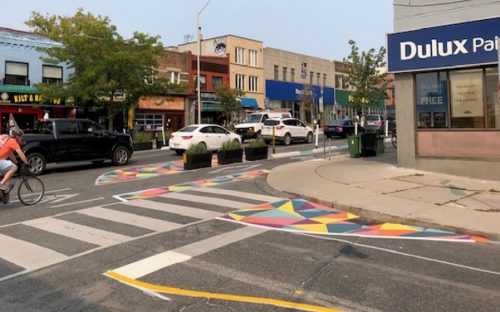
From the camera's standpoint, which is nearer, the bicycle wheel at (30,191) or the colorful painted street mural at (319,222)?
the colorful painted street mural at (319,222)

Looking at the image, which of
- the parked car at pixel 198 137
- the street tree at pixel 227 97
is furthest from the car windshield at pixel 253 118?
the street tree at pixel 227 97

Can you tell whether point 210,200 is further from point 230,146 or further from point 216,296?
point 230,146

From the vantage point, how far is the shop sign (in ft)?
98.9

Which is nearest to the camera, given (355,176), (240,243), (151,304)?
(151,304)

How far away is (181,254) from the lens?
22.0ft

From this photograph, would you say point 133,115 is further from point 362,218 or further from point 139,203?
point 362,218

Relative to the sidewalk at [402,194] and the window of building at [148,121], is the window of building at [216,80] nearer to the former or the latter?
the window of building at [148,121]

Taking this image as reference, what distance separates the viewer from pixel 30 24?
4162cm

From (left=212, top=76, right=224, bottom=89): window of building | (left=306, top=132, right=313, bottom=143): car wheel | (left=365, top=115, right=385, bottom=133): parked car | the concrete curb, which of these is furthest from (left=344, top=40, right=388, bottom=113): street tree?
(left=212, top=76, right=224, bottom=89): window of building

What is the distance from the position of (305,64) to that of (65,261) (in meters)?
58.7

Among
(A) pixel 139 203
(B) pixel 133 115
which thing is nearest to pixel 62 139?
(A) pixel 139 203

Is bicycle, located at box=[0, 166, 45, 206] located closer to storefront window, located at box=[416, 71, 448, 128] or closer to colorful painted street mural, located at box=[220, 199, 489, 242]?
colorful painted street mural, located at box=[220, 199, 489, 242]

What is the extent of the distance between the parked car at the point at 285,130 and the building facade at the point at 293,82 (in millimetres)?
23396

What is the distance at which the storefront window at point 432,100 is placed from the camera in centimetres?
1405
